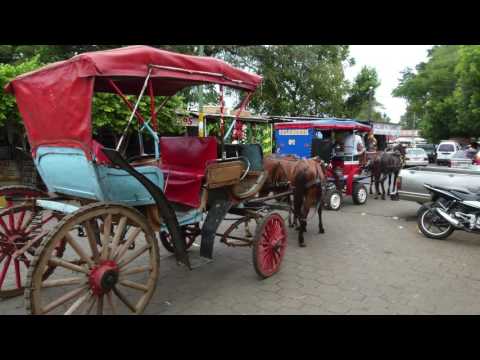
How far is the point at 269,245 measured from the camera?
14.9 ft

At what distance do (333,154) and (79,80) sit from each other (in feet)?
27.1

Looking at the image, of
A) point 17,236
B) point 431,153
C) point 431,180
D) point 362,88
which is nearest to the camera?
point 17,236

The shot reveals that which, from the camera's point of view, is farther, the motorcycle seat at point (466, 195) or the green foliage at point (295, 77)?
the green foliage at point (295, 77)

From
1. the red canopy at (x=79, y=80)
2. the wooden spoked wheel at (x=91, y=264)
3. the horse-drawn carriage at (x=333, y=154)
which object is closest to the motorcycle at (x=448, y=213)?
the horse-drawn carriage at (x=333, y=154)

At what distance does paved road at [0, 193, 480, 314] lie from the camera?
3816 millimetres

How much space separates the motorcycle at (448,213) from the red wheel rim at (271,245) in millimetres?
3543

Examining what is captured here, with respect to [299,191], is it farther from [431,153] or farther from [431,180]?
[431,153]

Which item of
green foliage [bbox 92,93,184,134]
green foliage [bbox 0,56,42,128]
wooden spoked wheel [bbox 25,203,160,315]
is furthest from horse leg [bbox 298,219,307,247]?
green foliage [bbox 0,56,42,128]

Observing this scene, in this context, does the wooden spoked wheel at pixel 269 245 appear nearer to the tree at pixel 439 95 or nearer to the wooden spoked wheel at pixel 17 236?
the wooden spoked wheel at pixel 17 236

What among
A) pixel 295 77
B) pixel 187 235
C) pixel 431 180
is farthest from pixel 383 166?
pixel 295 77

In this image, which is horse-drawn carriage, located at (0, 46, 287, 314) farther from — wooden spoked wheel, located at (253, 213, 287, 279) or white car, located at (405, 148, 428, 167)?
white car, located at (405, 148, 428, 167)

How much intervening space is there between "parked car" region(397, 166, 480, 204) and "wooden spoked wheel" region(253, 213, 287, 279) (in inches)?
166

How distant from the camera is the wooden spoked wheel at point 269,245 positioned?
14.2 ft

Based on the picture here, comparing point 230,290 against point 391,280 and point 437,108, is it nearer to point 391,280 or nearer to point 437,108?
point 391,280
